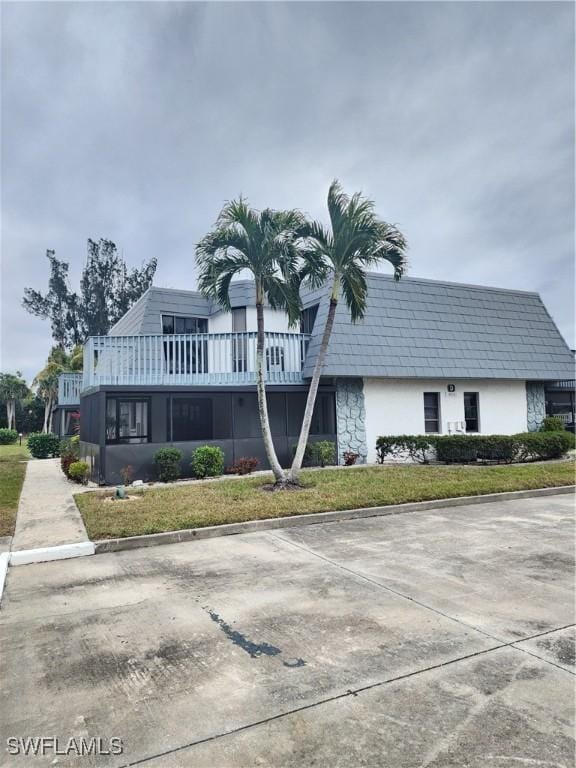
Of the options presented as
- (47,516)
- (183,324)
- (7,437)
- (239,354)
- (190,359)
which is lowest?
(47,516)

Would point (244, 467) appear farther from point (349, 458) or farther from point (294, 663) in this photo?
point (294, 663)

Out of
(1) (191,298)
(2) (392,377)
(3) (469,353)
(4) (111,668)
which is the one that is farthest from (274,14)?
(4) (111,668)

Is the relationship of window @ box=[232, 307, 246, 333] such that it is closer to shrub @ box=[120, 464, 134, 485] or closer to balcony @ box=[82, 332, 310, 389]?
balcony @ box=[82, 332, 310, 389]

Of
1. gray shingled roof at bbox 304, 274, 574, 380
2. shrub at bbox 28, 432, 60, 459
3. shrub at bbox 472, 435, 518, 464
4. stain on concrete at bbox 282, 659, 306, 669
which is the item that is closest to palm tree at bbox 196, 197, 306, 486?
gray shingled roof at bbox 304, 274, 574, 380

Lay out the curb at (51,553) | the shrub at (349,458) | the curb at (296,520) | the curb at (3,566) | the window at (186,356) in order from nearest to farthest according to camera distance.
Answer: the curb at (3,566) < the curb at (51,553) < the curb at (296,520) < the window at (186,356) < the shrub at (349,458)

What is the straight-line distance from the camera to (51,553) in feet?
21.4

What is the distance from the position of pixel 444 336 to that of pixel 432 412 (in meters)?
2.62

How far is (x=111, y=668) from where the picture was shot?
349 centimetres

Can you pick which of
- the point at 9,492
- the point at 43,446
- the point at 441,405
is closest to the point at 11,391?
the point at 43,446

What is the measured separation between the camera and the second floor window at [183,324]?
17.6 meters

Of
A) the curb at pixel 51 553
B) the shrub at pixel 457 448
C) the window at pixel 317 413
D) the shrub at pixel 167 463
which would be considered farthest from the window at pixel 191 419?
the curb at pixel 51 553

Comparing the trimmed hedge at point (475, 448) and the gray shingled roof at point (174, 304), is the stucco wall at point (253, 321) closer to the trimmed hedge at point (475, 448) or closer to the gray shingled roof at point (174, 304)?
the gray shingled roof at point (174, 304)

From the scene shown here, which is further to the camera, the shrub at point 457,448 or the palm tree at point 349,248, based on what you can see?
the shrub at point 457,448

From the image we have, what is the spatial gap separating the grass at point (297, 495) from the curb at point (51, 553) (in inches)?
15.7
